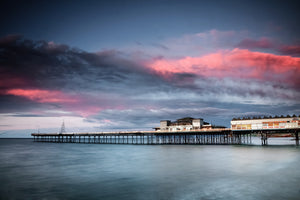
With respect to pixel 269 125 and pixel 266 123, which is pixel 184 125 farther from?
pixel 269 125

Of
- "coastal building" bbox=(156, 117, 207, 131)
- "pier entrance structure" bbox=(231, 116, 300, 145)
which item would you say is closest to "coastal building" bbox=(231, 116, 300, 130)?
"pier entrance structure" bbox=(231, 116, 300, 145)

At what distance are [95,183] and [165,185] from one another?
23.5 ft

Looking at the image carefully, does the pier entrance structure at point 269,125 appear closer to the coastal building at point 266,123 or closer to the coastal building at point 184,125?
the coastal building at point 266,123

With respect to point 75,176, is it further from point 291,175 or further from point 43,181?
point 291,175

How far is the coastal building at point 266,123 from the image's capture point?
5203 centimetres

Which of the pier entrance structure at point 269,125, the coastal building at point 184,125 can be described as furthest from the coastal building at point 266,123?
the coastal building at point 184,125

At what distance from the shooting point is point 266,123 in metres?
55.3

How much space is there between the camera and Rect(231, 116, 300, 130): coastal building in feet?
171

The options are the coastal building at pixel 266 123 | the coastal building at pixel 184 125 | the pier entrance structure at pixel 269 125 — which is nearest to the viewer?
the pier entrance structure at pixel 269 125

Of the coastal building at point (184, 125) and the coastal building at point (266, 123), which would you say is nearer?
the coastal building at point (266, 123)

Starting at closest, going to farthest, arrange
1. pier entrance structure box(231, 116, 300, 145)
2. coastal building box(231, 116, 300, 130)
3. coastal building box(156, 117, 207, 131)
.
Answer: pier entrance structure box(231, 116, 300, 145) → coastal building box(231, 116, 300, 130) → coastal building box(156, 117, 207, 131)

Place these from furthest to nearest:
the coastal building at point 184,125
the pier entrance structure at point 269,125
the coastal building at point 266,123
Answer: the coastal building at point 184,125 < the coastal building at point 266,123 < the pier entrance structure at point 269,125

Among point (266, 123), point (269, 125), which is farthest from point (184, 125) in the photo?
point (269, 125)

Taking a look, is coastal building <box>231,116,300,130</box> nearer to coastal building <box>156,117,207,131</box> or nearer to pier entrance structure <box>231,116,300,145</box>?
pier entrance structure <box>231,116,300,145</box>
